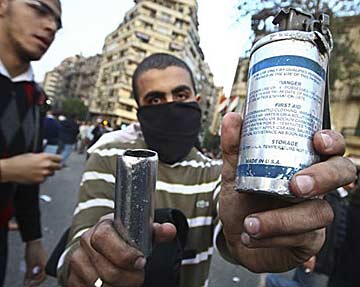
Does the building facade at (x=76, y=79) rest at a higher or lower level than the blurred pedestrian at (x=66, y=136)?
higher

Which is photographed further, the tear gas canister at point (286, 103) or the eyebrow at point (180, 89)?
the eyebrow at point (180, 89)

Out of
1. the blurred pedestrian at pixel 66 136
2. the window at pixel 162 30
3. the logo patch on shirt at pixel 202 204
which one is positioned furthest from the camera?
the window at pixel 162 30

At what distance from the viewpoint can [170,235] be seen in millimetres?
723

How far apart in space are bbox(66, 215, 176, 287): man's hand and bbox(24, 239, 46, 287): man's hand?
895mm

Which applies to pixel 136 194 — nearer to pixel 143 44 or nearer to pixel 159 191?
pixel 159 191

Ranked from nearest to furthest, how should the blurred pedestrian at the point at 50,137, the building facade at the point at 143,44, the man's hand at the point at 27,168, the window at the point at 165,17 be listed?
1. the man's hand at the point at 27,168
2. the blurred pedestrian at the point at 50,137
3. the building facade at the point at 143,44
4. the window at the point at 165,17

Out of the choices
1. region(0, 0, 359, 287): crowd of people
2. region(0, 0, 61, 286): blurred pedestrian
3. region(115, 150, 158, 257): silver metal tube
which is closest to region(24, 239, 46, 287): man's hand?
region(0, 0, 359, 287): crowd of people

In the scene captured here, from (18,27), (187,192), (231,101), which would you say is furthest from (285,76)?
(231,101)

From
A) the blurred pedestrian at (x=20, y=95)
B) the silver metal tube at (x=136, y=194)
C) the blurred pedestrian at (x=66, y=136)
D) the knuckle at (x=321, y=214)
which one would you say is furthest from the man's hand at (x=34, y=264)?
the blurred pedestrian at (x=66, y=136)

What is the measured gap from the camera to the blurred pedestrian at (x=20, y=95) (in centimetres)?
120

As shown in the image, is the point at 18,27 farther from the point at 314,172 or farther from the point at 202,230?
the point at 314,172

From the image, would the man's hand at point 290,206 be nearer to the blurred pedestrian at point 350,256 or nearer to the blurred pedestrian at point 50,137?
the blurred pedestrian at point 350,256

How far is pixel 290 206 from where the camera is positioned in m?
0.62

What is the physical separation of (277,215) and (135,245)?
Result: 293 mm
